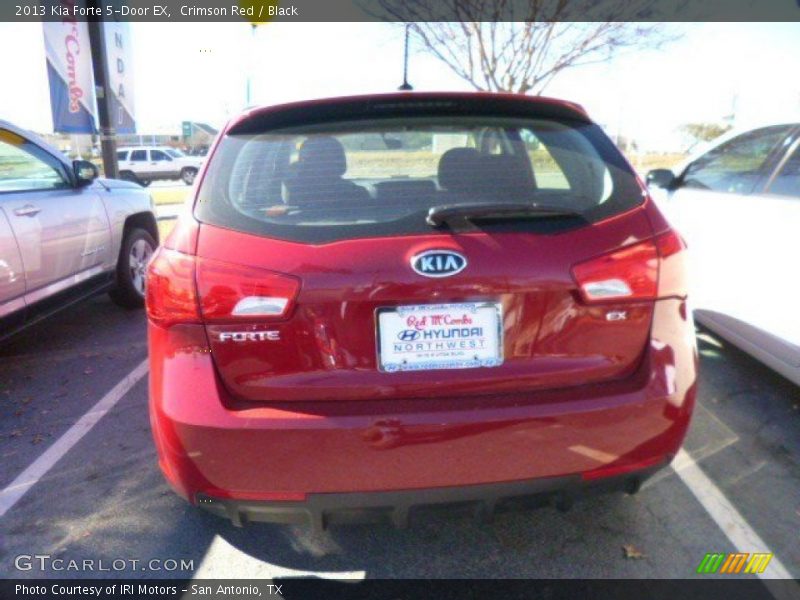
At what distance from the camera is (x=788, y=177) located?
3.48 metres

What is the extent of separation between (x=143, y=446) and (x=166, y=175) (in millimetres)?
29723

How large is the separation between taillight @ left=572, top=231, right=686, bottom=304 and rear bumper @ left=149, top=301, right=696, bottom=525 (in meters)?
0.27

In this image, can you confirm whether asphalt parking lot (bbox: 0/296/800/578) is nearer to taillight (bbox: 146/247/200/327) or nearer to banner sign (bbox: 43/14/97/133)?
taillight (bbox: 146/247/200/327)

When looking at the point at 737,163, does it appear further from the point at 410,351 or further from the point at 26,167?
the point at 26,167

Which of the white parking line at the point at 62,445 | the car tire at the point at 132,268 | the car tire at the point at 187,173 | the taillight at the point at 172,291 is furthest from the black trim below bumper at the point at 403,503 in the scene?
the car tire at the point at 187,173

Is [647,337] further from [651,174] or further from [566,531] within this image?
[651,174]

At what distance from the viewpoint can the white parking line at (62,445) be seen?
281 centimetres

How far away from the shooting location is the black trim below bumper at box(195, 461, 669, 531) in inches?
73.0

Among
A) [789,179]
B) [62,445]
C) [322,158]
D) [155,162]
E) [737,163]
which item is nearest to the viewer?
[322,158]

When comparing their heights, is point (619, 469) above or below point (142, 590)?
above

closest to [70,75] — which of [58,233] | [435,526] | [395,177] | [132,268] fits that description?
[132,268]

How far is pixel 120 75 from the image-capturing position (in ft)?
29.2

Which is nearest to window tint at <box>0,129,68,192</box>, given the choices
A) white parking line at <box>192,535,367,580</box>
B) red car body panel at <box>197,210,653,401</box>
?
white parking line at <box>192,535,367,580</box>

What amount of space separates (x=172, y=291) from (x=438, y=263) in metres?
0.84
